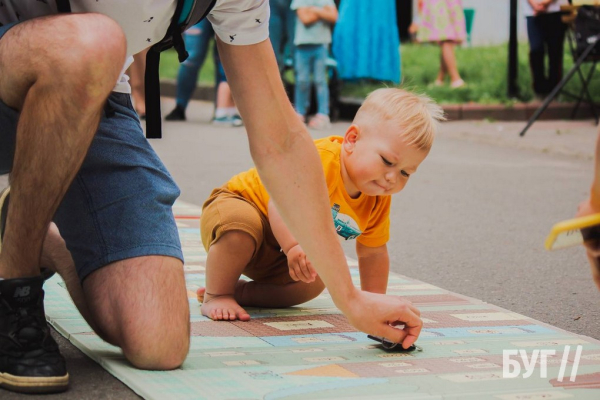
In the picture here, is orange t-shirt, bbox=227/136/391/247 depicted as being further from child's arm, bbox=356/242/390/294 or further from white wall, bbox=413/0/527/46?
white wall, bbox=413/0/527/46

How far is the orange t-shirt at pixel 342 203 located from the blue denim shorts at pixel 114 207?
1.44 ft

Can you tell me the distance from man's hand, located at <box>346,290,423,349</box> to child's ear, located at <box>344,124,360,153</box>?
2.10 ft

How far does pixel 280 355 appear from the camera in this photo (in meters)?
2.61

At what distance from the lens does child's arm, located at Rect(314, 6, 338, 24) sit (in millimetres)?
8844

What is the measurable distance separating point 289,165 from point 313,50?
6.53 meters

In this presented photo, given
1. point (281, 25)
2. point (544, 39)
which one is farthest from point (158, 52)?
point (544, 39)

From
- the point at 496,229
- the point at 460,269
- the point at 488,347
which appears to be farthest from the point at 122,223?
the point at 496,229

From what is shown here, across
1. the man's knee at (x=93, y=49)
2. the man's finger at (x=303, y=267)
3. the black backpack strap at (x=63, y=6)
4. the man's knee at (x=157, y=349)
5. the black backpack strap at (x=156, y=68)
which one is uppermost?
the black backpack strap at (x=63, y=6)

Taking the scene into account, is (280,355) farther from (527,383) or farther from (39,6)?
(39,6)

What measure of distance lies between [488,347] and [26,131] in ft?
4.27

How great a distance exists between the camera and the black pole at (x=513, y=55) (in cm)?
972

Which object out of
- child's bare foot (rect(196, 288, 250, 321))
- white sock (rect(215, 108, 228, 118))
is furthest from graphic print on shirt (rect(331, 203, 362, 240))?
white sock (rect(215, 108, 228, 118))

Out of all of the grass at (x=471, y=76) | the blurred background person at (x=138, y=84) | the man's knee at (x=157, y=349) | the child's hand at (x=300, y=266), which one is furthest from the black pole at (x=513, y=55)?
the man's knee at (x=157, y=349)

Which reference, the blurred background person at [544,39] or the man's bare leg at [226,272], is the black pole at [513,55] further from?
the man's bare leg at [226,272]
